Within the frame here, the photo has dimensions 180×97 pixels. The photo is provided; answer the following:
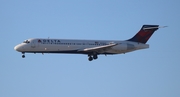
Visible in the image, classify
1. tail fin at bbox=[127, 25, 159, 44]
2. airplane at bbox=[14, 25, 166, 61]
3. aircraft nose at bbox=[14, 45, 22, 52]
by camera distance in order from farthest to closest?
tail fin at bbox=[127, 25, 159, 44] → airplane at bbox=[14, 25, 166, 61] → aircraft nose at bbox=[14, 45, 22, 52]

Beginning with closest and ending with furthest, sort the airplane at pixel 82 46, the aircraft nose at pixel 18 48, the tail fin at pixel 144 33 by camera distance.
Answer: the aircraft nose at pixel 18 48
the airplane at pixel 82 46
the tail fin at pixel 144 33

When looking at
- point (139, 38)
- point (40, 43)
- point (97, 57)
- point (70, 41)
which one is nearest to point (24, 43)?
point (40, 43)

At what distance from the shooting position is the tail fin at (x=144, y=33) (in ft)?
255

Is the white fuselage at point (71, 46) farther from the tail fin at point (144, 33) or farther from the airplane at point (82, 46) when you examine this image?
the tail fin at point (144, 33)

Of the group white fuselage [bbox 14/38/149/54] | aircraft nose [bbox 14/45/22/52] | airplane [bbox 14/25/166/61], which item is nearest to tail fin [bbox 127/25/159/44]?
airplane [bbox 14/25/166/61]

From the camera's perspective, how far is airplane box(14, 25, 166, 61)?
71.0 metres

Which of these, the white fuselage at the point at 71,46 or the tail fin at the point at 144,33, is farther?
the tail fin at the point at 144,33

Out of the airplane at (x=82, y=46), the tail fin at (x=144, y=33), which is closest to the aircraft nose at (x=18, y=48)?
the airplane at (x=82, y=46)

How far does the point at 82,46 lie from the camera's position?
2876 inches

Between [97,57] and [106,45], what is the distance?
252 cm

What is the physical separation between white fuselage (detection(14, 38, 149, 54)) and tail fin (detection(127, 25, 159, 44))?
1.66m

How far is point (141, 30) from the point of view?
79062 mm

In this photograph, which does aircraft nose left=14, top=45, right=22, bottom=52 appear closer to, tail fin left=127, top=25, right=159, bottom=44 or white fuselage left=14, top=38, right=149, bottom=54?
white fuselage left=14, top=38, right=149, bottom=54

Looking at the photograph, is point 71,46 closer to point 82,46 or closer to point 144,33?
point 82,46
